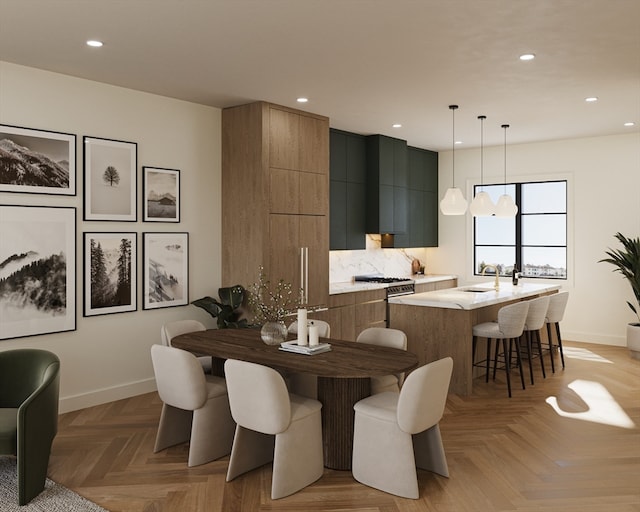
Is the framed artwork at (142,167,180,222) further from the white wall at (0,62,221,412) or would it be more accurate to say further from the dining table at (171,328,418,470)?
the dining table at (171,328,418,470)

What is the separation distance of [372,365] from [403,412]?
34cm

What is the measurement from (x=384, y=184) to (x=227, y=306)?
307 centimetres

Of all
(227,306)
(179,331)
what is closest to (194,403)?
(179,331)

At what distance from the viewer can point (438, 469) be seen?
3.60 m

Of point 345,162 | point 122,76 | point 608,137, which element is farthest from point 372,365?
point 608,137

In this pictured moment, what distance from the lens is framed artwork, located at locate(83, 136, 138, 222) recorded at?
502cm

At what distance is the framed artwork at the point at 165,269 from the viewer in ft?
18.0

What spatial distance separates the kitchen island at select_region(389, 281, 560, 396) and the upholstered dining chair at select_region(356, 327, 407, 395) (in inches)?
58.1

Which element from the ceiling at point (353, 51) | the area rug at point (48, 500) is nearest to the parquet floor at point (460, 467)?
the area rug at point (48, 500)

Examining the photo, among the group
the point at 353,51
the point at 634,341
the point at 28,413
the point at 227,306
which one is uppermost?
the point at 353,51

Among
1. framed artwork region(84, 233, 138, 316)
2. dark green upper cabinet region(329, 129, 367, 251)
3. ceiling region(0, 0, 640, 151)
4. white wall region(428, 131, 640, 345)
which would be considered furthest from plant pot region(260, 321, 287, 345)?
white wall region(428, 131, 640, 345)

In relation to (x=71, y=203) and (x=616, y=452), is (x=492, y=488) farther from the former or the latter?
(x=71, y=203)

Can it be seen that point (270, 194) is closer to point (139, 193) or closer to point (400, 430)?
point (139, 193)

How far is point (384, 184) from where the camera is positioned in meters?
7.79
